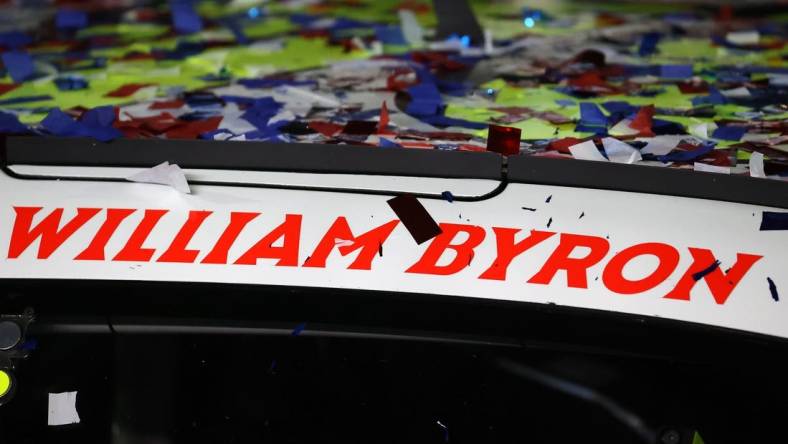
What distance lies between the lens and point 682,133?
250cm

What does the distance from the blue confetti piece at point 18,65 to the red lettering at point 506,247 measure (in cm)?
176

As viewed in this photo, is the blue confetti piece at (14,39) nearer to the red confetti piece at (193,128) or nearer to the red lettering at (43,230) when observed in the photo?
the red confetti piece at (193,128)

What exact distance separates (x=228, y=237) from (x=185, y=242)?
Answer: 3.2 inches

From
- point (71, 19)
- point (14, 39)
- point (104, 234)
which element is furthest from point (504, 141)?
point (71, 19)

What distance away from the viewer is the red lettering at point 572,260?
6.18 feet

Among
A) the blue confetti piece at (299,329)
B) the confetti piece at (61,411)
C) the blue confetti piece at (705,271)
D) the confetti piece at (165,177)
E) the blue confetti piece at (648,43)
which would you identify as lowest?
the confetti piece at (61,411)

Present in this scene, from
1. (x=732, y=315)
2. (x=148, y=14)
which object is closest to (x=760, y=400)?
(x=732, y=315)

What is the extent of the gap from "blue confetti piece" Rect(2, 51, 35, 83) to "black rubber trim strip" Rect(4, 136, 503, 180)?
103cm

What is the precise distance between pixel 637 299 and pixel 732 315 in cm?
16

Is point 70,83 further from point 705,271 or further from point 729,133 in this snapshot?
point 705,271

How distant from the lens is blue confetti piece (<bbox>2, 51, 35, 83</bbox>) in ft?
10.3

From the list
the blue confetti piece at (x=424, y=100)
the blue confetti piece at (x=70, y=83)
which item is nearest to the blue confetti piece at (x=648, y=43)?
the blue confetti piece at (x=424, y=100)

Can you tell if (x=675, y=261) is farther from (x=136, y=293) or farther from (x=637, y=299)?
(x=136, y=293)

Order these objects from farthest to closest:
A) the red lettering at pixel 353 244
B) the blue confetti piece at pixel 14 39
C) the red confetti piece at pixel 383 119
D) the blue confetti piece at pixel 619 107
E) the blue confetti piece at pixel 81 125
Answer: the blue confetti piece at pixel 14 39
the blue confetti piece at pixel 619 107
the red confetti piece at pixel 383 119
the blue confetti piece at pixel 81 125
the red lettering at pixel 353 244
